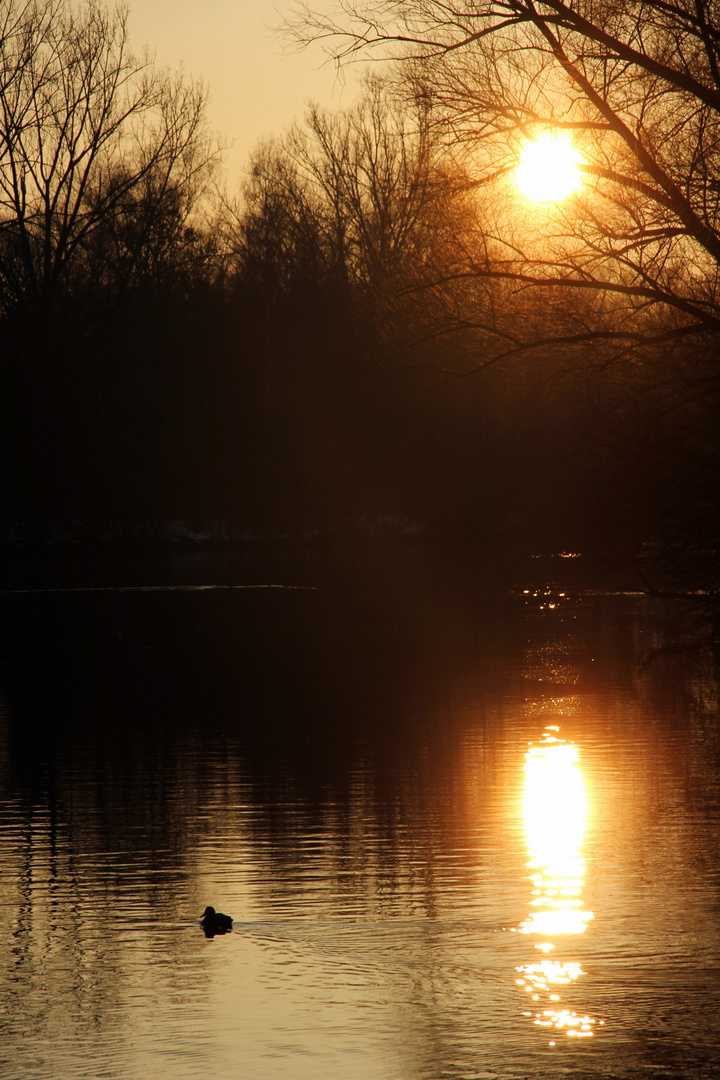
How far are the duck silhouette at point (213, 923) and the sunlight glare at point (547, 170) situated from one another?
12578mm

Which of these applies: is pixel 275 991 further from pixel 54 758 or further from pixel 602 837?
pixel 54 758

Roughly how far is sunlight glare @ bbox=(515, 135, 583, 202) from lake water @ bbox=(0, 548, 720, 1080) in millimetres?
6198

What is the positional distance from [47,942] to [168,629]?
58.1 feet

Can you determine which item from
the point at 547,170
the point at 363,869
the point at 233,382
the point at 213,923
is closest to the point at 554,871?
the point at 363,869

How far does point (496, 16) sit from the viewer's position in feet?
56.8

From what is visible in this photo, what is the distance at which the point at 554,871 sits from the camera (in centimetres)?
826

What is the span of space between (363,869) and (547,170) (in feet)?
39.0

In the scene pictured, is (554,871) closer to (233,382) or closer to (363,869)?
(363,869)

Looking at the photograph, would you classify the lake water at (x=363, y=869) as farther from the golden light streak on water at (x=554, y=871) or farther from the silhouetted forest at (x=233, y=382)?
the silhouetted forest at (x=233, y=382)

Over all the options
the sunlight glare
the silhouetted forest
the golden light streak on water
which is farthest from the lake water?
the silhouetted forest

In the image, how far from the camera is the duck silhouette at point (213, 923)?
7.19 m

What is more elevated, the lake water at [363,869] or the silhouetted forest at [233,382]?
the silhouetted forest at [233,382]

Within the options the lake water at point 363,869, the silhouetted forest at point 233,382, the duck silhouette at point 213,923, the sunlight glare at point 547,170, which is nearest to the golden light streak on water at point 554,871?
the lake water at point 363,869

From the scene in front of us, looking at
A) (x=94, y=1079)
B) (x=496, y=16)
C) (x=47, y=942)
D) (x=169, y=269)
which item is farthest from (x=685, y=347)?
(x=169, y=269)
